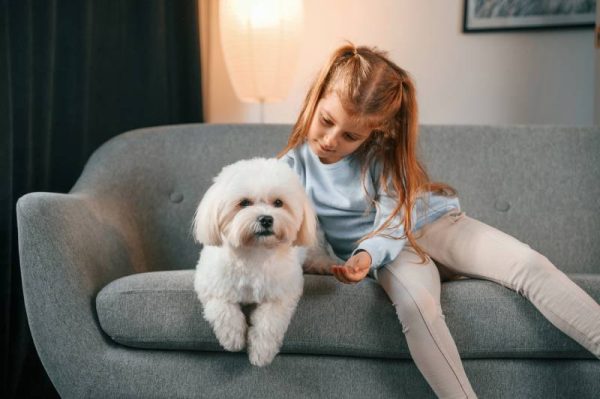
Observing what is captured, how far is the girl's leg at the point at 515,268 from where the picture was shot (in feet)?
4.54

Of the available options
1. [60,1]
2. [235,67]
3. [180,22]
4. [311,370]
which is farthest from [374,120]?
[180,22]

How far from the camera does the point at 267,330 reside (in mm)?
1412

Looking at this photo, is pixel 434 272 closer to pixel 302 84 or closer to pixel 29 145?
pixel 29 145

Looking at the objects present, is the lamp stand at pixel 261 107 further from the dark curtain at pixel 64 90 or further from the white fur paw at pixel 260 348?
the white fur paw at pixel 260 348

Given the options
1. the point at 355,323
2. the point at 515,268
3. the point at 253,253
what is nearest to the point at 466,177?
the point at 515,268

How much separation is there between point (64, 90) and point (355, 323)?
4.58ft

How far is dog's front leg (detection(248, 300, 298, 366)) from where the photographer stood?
1414 mm

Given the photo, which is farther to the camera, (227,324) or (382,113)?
(382,113)

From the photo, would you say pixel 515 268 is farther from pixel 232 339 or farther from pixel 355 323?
pixel 232 339

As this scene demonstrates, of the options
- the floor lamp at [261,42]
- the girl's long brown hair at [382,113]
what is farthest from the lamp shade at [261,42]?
the girl's long brown hair at [382,113]

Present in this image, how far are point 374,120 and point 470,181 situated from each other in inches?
27.8

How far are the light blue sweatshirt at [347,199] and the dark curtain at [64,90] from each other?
90 cm

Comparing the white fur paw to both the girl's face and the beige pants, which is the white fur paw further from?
the girl's face

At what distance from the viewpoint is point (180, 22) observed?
110 inches
